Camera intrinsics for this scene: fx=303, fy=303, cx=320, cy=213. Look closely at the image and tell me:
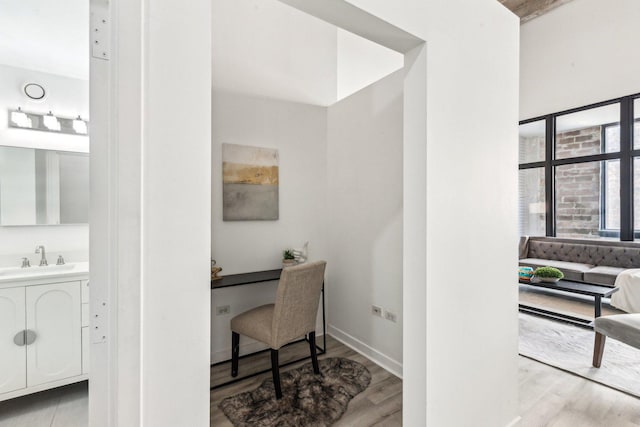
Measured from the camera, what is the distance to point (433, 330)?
4.49 ft

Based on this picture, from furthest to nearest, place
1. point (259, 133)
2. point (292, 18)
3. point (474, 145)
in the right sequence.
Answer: point (292, 18) → point (259, 133) → point (474, 145)

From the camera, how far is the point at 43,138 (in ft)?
7.26

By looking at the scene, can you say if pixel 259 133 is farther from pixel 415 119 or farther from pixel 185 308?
pixel 185 308

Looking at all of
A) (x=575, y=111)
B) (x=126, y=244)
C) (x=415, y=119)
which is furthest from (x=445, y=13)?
(x=575, y=111)

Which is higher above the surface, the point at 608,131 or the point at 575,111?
the point at 575,111

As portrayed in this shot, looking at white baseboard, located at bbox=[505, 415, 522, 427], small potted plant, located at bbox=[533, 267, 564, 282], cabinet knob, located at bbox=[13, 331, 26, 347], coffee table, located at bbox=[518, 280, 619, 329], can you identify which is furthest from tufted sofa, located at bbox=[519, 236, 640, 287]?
cabinet knob, located at bbox=[13, 331, 26, 347]

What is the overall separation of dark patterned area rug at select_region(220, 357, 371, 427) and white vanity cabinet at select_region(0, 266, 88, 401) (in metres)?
1.09

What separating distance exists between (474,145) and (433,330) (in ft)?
3.09

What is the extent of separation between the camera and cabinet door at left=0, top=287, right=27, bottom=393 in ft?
6.04

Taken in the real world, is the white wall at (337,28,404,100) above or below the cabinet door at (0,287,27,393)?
above

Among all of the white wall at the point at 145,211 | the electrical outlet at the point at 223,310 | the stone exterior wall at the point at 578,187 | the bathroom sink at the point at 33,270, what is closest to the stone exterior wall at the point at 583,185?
the stone exterior wall at the point at 578,187

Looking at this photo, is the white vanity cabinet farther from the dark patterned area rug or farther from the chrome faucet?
the dark patterned area rug

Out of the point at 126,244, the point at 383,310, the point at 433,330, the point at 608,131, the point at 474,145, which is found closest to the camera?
the point at 126,244

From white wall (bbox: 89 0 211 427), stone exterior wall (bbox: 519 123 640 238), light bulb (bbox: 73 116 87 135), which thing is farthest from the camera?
stone exterior wall (bbox: 519 123 640 238)
